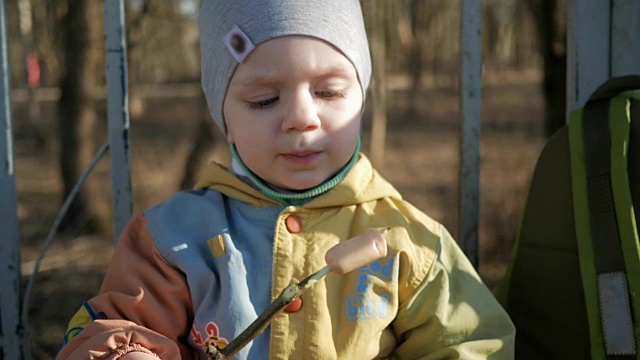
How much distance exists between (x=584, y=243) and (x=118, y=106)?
1059mm

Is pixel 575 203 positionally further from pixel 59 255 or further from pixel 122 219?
pixel 59 255

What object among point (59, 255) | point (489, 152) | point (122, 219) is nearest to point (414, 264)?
point (122, 219)

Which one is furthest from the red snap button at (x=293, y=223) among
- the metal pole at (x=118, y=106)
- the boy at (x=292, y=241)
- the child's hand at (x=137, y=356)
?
the metal pole at (x=118, y=106)

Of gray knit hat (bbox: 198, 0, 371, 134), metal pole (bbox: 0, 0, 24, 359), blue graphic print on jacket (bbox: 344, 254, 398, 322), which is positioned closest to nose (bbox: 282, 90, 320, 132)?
gray knit hat (bbox: 198, 0, 371, 134)

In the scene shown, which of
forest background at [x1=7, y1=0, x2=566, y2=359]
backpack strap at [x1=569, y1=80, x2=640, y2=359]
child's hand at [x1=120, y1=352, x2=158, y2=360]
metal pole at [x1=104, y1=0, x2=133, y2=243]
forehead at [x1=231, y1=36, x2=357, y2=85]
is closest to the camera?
child's hand at [x1=120, y1=352, x2=158, y2=360]

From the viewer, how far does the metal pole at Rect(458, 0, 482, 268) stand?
1825 mm

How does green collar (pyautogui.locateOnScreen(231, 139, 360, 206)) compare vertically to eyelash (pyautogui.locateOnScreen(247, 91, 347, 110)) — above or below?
below

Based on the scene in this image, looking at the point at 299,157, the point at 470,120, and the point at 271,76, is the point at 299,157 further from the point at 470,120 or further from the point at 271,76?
the point at 470,120

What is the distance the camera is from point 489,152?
11.0 m

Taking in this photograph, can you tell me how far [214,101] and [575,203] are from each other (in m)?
0.77

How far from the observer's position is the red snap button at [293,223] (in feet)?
4.99

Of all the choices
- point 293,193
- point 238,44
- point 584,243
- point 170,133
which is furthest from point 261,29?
point 170,133

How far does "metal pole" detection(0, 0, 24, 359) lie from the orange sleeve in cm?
39

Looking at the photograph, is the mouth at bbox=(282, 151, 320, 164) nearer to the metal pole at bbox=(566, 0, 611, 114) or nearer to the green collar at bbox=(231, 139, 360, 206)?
the green collar at bbox=(231, 139, 360, 206)
